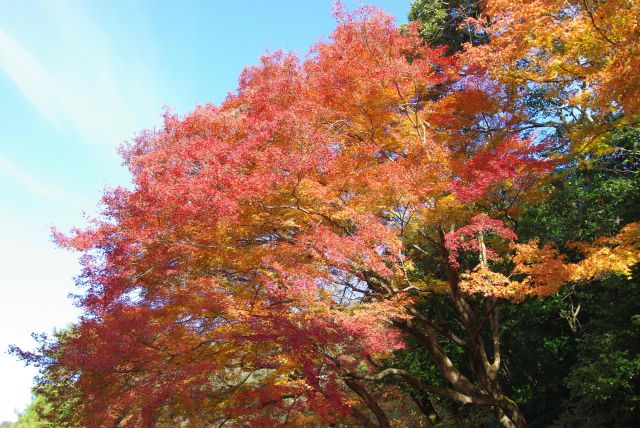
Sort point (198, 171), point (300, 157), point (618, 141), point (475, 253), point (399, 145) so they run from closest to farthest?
point (300, 157), point (198, 171), point (618, 141), point (399, 145), point (475, 253)

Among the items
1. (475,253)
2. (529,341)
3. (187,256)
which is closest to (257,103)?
(187,256)

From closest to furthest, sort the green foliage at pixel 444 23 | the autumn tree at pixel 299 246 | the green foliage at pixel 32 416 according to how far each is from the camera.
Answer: the autumn tree at pixel 299 246, the green foliage at pixel 444 23, the green foliage at pixel 32 416

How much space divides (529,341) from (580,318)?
1.46 metres

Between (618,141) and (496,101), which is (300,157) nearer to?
(496,101)

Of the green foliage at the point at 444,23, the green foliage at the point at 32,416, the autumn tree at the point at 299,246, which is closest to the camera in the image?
the autumn tree at the point at 299,246

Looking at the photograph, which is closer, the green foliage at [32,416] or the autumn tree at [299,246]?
the autumn tree at [299,246]

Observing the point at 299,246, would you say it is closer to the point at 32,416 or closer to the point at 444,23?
the point at 444,23

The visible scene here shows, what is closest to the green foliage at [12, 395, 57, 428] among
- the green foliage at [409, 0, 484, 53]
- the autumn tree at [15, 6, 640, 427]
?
the autumn tree at [15, 6, 640, 427]

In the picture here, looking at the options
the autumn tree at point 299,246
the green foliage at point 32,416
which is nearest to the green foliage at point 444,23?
the autumn tree at point 299,246

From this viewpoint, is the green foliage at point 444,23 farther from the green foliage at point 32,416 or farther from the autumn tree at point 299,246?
the green foliage at point 32,416

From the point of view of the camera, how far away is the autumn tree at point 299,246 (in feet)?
28.8

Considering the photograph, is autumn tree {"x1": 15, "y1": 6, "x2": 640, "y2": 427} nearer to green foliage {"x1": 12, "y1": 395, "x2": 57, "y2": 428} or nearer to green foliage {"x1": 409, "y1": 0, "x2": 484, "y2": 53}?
green foliage {"x1": 409, "y1": 0, "x2": 484, "y2": 53}

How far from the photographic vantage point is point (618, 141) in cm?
1071

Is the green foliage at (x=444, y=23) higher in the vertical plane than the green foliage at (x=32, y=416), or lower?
higher
